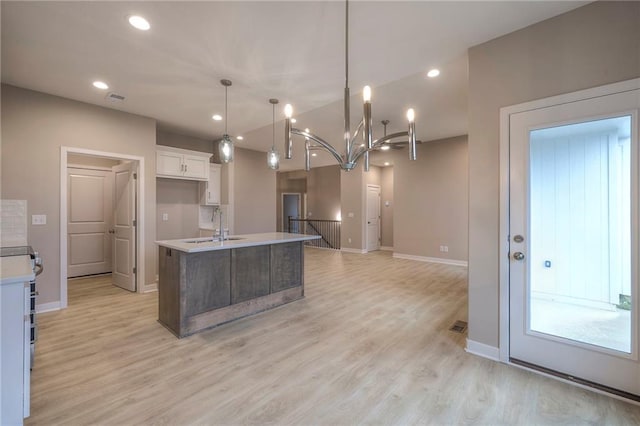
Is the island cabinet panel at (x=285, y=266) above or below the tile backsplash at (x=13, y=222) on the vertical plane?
below

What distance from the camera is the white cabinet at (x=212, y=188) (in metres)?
5.96

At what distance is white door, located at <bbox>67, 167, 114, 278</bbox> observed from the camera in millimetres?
5449

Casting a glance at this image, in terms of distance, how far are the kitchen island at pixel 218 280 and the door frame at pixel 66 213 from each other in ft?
5.04

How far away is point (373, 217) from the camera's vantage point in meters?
8.98

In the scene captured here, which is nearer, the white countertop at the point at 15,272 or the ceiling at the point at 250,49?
the white countertop at the point at 15,272

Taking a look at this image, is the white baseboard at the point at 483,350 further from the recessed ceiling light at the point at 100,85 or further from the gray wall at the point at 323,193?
the gray wall at the point at 323,193

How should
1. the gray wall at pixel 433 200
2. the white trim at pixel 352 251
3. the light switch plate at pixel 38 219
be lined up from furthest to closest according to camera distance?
the white trim at pixel 352 251, the gray wall at pixel 433 200, the light switch plate at pixel 38 219

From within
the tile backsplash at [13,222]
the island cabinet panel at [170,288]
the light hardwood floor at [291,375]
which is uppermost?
the tile backsplash at [13,222]

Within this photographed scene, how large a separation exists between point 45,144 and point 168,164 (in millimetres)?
1662

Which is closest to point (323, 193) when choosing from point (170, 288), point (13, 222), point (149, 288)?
point (149, 288)

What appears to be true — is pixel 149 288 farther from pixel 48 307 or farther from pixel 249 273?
pixel 249 273

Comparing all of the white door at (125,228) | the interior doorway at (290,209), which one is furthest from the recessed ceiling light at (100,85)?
the interior doorway at (290,209)

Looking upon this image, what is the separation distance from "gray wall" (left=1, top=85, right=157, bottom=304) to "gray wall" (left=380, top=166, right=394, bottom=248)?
286 inches

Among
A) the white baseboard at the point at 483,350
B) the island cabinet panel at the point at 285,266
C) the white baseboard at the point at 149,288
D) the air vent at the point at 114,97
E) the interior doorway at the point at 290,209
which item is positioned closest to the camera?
the white baseboard at the point at 483,350
